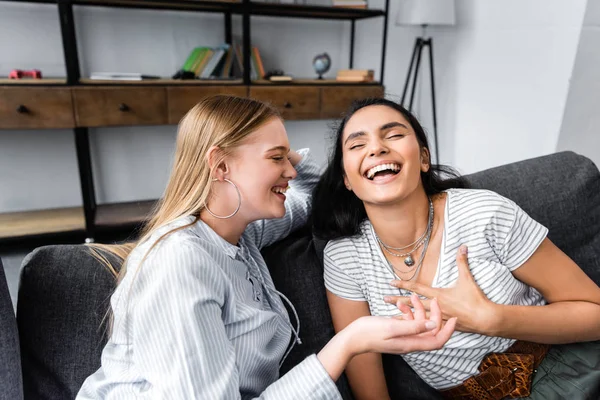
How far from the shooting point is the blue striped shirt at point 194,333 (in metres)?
0.75

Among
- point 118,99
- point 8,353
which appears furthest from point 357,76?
point 8,353

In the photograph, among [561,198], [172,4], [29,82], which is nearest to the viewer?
[561,198]

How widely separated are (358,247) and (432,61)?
2.51 meters

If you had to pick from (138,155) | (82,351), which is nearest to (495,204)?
(82,351)

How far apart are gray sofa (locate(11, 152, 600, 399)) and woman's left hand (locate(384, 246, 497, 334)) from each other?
0.89 feet

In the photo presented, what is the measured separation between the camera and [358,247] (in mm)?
1156

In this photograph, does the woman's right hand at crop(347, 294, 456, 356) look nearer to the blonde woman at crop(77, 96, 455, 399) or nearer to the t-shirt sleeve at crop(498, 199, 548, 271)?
the blonde woman at crop(77, 96, 455, 399)

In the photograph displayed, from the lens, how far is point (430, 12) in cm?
285

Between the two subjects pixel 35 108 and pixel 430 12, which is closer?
pixel 35 108

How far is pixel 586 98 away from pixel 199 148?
2274mm

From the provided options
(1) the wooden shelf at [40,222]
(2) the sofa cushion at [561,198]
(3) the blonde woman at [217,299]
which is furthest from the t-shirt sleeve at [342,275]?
(1) the wooden shelf at [40,222]

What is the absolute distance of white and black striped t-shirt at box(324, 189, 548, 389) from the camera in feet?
3.42

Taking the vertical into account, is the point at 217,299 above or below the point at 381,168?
below

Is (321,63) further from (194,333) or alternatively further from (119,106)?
(194,333)
